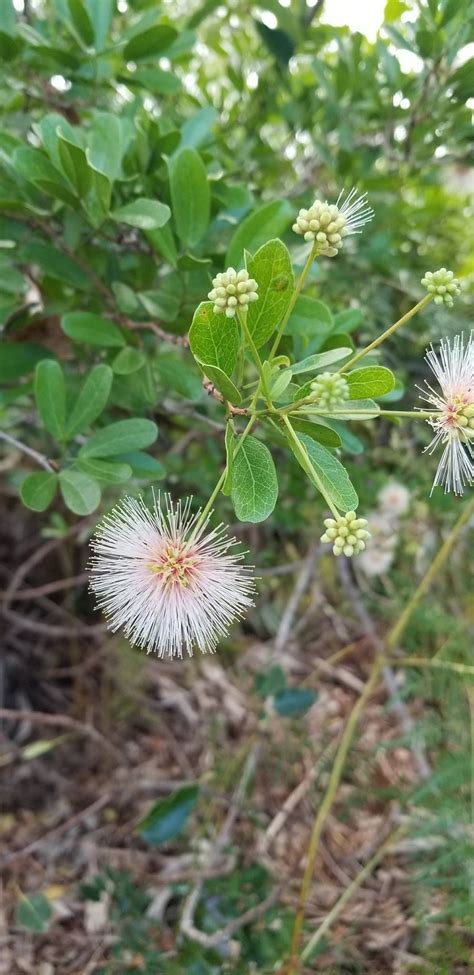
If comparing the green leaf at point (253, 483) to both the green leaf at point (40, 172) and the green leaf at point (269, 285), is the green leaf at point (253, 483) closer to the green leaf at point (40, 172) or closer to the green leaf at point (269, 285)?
the green leaf at point (269, 285)

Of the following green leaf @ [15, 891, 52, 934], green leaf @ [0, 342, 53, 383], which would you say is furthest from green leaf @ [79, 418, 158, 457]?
green leaf @ [15, 891, 52, 934]

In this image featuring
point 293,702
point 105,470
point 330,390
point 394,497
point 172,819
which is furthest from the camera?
point 394,497

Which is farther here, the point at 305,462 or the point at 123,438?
the point at 123,438

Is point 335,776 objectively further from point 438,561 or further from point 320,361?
point 320,361

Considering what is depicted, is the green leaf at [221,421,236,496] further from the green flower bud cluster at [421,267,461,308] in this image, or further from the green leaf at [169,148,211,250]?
the green leaf at [169,148,211,250]

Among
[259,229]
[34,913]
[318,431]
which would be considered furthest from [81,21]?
[34,913]

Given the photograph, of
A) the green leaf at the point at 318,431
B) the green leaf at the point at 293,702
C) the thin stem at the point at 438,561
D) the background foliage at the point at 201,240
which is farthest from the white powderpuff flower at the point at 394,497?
the green leaf at the point at 318,431

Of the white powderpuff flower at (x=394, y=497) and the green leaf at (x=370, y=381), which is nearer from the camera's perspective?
the green leaf at (x=370, y=381)
